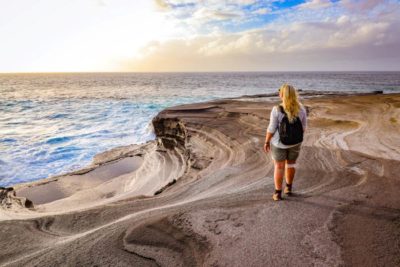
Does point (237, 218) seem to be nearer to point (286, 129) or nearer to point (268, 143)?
point (268, 143)

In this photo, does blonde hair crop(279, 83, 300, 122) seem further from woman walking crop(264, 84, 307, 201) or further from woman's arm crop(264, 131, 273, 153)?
woman's arm crop(264, 131, 273, 153)

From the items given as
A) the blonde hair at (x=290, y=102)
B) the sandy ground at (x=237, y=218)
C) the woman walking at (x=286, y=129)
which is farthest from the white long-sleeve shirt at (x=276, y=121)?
the sandy ground at (x=237, y=218)

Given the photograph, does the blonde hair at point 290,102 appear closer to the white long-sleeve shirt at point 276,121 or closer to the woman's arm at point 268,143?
the white long-sleeve shirt at point 276,121

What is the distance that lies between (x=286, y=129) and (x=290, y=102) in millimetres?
399

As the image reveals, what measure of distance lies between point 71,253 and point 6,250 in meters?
1.01

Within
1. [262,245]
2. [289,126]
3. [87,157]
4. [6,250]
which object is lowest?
[87,157]

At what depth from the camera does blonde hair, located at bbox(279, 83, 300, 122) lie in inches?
155

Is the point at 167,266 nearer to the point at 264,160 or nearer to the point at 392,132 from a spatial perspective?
the point at 264,160

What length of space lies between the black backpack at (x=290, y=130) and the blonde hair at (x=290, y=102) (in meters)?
0.07

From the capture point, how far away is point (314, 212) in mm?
3922

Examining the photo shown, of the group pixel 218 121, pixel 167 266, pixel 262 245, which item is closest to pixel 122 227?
pixel 167 266

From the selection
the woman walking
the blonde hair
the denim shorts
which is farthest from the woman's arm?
the blonde hair

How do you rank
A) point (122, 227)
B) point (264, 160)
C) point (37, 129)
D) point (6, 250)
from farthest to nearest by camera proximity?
point (37, 129), point (264, 160), point (122, 227), point (6, 250)

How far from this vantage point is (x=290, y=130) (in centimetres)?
405
